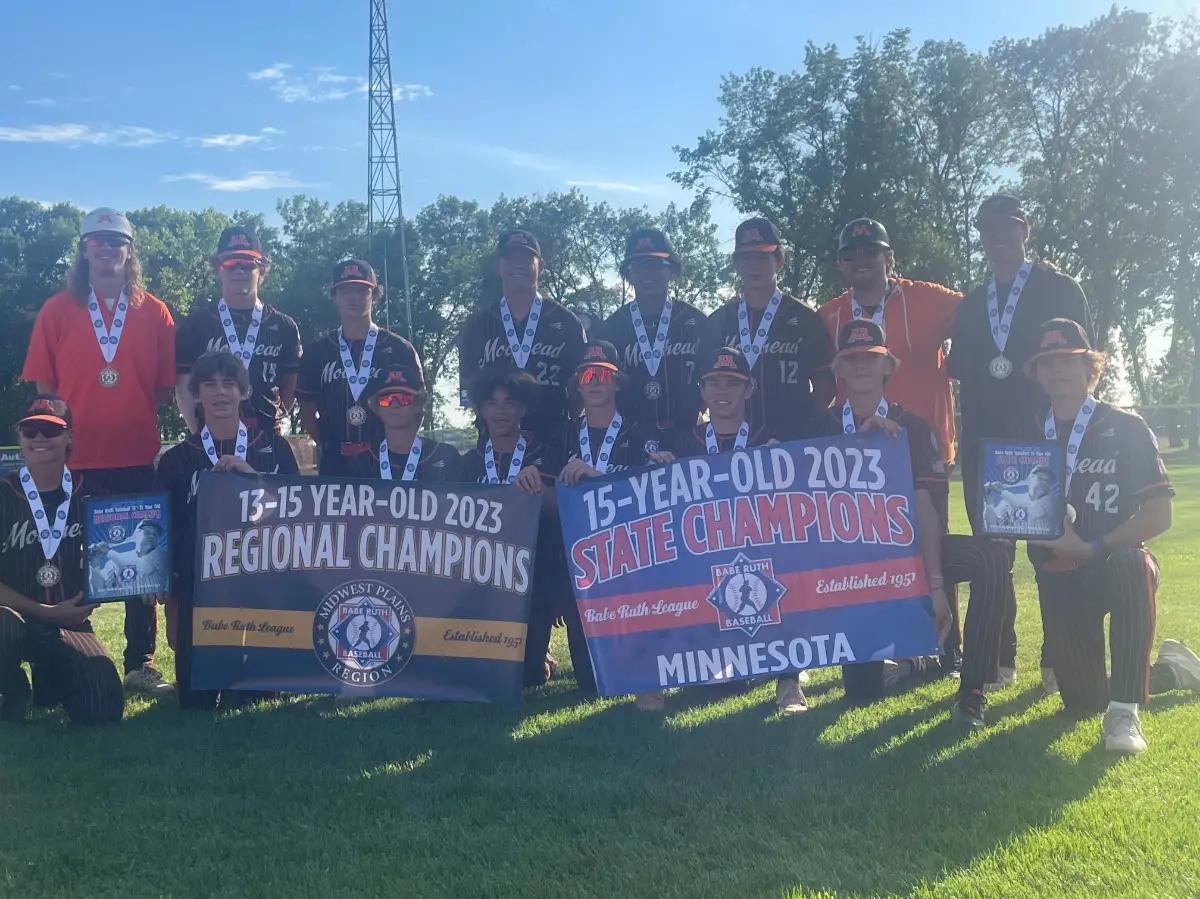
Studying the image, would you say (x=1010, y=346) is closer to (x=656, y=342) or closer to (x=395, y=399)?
(x=656, y=342)

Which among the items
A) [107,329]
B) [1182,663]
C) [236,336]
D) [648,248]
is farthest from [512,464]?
[1182,663]

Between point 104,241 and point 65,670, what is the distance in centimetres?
292

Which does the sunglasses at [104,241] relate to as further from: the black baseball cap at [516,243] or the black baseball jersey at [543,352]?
the black baseball cap at [516,243]

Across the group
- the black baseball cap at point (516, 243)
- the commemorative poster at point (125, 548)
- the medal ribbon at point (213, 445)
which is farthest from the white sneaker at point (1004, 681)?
the commemorative poster at point (125, 548)

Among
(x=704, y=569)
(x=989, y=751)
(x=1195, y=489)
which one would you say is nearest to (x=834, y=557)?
(x=704, y=569)

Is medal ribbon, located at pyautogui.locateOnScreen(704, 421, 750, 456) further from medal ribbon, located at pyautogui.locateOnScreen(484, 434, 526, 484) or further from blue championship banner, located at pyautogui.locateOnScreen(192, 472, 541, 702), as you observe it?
medal ribbon, located at pyautogui.locateOnScreen(484, 434, 526, 484)

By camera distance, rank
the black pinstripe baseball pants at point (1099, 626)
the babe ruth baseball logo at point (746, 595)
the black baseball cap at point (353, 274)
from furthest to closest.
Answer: the black baseball cap at point (353, 274) < the babe ruth baseball logo at point (746, 595) < the black pinstripe baseball pants at point (1099, 626)

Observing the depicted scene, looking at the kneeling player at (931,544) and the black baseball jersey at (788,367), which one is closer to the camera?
the kneeling player at (931,544)

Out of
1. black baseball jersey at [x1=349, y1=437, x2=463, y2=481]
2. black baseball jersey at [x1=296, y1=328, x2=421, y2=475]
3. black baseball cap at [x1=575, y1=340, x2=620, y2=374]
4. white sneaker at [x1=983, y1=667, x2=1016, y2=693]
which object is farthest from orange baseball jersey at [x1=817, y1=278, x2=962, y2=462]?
black baseball jersey at [x1=296, y1=328, x2=421, y2=475]

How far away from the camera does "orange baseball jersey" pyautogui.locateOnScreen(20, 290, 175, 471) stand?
22.9 feet

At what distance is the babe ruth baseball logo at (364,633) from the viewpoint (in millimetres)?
6133

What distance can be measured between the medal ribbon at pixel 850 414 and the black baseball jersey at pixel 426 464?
254cm

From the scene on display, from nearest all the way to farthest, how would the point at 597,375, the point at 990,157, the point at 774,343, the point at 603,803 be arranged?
Result: 1. the point at 603,803
2. the point at 597,375
3. the point at 774,343
4. the point at 990,157

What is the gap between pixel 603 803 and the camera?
457 cm
